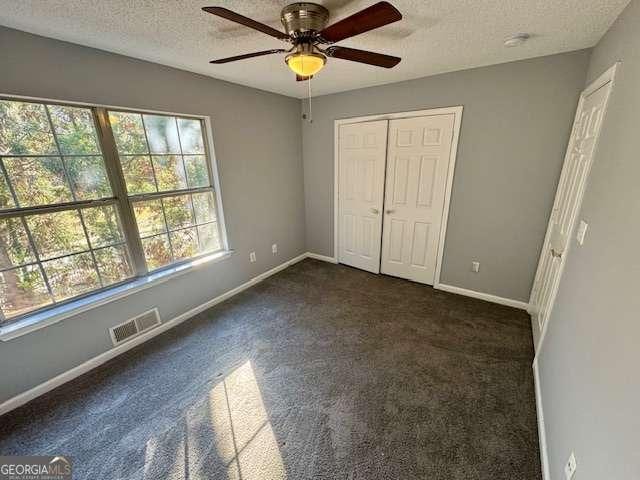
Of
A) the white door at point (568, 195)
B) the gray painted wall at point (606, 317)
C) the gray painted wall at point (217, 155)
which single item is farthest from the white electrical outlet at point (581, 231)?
the gray painted wall at point (217, 155)

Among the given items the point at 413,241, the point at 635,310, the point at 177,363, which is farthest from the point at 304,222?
the point at 635,310

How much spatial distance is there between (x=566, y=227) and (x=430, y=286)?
5.03 feet

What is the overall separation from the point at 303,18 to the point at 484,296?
9.88 ft

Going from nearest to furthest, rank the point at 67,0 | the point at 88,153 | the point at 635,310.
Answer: the point at 635,310 → the point at 67,0 → the point at 88,153

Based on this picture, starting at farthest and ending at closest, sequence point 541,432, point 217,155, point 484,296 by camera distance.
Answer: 1. point 484,296
2. point 217,155
3. point 541,432

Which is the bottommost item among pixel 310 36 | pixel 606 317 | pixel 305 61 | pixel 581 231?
pixel 606 317

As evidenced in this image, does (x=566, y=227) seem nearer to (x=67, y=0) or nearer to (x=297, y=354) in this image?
(x=297, y=354)

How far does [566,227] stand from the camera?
1.86 m

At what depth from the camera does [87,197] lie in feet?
6.39

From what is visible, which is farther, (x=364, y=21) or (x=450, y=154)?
(x=450, y=154)

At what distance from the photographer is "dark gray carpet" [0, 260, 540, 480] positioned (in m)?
1.38

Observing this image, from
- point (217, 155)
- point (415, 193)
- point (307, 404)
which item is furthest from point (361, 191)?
point (307, 404)

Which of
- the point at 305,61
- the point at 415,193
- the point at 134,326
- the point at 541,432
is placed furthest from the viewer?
the point at 415,193

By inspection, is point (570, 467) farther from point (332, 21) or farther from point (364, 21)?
point (332, 21)
